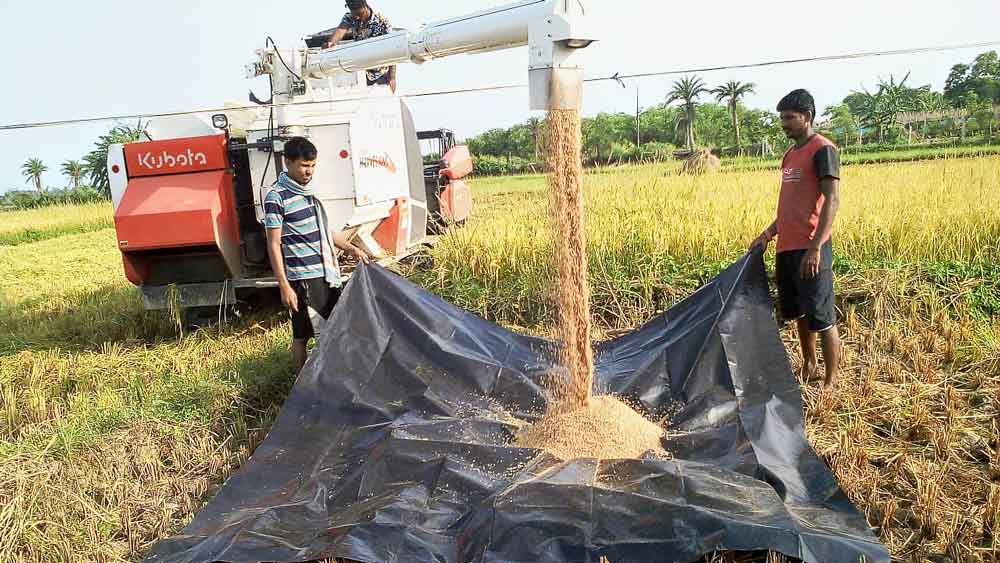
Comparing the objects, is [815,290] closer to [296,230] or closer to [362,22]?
[296,230]

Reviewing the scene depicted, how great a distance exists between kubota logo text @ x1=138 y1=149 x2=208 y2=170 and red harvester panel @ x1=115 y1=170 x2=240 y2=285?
0.07 m

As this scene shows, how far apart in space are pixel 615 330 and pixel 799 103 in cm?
185

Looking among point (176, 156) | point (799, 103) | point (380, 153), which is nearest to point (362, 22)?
point (380, 153)

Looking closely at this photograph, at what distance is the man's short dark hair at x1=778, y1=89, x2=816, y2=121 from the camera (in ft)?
10.8

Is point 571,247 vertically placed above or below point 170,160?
below

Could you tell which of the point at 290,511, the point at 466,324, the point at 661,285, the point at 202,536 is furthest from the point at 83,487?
the point at 661,285

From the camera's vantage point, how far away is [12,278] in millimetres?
9109

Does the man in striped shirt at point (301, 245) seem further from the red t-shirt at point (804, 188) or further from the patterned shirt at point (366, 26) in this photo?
the red t-shirt at point (804, 188)

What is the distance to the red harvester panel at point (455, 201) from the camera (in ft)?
23.8

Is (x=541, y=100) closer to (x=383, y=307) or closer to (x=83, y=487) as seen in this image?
(x=383, y=307)

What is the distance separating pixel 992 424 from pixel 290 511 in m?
2.93

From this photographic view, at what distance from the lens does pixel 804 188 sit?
10.9 ft

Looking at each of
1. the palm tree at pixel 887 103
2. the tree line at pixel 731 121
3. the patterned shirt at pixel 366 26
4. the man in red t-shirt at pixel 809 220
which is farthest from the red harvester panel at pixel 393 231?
the palm tree at pixel 887 103

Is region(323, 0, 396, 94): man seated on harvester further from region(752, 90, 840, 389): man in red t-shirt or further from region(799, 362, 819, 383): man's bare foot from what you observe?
region(799, 362, 819, 383): man's bare foot
